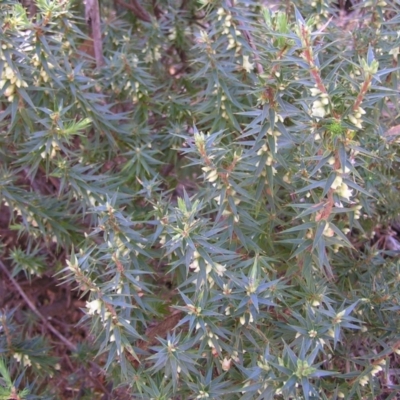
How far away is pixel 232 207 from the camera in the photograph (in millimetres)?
1447

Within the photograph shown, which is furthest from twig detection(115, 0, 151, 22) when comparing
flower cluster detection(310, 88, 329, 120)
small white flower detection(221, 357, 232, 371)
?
small white flower detection(221, 357, 232, 371)

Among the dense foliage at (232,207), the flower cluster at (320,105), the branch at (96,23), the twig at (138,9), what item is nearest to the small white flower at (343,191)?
the dense foliage at (232,207)

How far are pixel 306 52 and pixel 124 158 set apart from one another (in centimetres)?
113

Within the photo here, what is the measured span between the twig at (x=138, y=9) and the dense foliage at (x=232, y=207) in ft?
0.76

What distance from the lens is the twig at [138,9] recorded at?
2.45 m

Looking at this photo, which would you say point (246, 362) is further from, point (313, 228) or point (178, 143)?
point (178, 143)

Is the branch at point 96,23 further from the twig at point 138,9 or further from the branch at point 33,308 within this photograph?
the branch at point 33,308

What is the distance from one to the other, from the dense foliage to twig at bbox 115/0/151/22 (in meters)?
0.23

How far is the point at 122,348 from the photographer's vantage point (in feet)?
4.74

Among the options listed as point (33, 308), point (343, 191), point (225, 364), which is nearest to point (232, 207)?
point (343, 191)

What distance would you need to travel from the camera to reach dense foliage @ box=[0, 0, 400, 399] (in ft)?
4.36

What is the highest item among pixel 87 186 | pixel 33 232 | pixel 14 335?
pixel 87 186

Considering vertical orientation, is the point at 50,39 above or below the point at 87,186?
above

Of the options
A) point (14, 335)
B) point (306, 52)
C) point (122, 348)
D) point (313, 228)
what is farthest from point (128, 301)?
point (306, 52)
